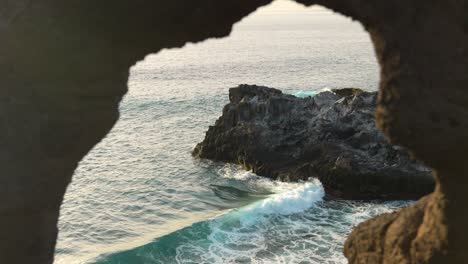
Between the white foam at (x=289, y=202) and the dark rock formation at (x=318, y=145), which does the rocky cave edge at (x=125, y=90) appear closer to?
the white foam at (x=289, y=202)

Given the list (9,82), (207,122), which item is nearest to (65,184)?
(9,82)

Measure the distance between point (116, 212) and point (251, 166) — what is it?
984 centimetres

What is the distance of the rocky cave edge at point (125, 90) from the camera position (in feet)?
22.8

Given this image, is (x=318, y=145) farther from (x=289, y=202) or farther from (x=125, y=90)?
(x=125, y=90)

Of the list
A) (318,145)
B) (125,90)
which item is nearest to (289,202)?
(318,145)

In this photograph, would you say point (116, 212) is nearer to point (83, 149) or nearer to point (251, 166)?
point (251, 166)

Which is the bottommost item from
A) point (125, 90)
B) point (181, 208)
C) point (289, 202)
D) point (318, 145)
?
point (181, 208)

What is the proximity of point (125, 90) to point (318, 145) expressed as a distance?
72.5 feet

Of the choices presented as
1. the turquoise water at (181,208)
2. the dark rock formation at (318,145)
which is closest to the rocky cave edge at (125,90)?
the turquoise water at (181,208)

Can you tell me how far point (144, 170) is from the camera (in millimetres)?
33531

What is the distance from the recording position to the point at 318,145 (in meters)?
30.5

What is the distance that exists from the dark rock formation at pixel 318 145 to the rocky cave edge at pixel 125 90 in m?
18.7

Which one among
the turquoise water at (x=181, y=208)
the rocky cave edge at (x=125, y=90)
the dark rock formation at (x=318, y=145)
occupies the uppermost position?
the rocky cave edge at (x=125, y=90)

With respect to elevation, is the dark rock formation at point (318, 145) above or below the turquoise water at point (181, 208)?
above
